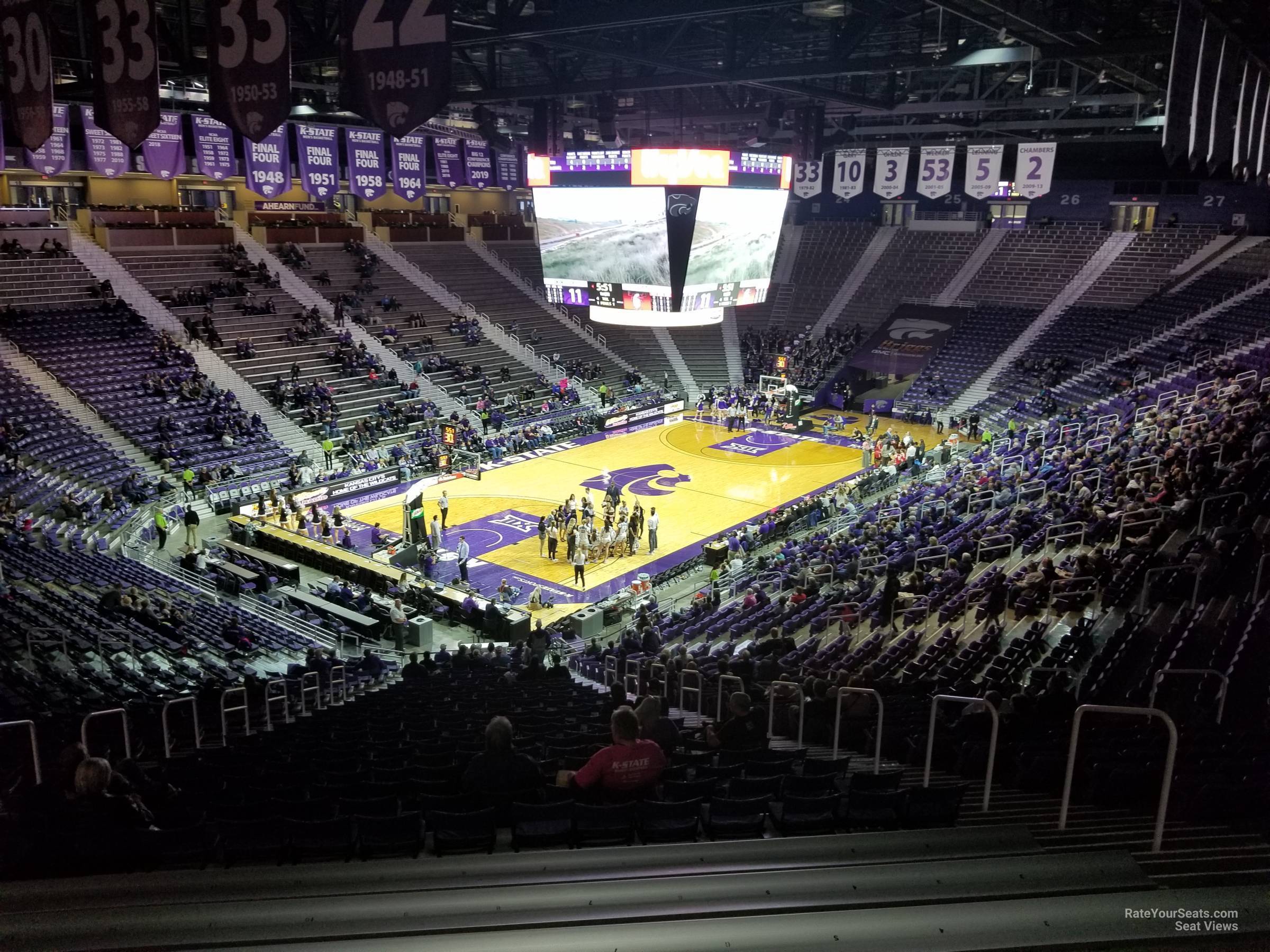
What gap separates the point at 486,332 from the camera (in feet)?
150

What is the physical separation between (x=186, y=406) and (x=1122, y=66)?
1131 inches

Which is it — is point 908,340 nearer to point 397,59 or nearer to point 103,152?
point 103,152

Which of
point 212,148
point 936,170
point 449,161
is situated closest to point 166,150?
point 212,148

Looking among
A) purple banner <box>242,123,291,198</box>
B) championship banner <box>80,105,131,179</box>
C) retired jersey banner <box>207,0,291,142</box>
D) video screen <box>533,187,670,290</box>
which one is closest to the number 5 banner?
video screen <box>533,187,670,290</box>

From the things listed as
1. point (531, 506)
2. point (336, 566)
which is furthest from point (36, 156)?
point (531, 506)

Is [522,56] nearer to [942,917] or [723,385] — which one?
[723,385]

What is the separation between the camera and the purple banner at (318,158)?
2814cm

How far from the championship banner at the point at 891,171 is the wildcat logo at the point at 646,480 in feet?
37.2

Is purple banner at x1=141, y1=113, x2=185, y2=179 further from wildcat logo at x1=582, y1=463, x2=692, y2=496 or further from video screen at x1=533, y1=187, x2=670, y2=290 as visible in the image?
wildcat logo at x1=582, y1=463, x2=692, y2=496

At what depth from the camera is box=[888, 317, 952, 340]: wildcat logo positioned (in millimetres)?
47375

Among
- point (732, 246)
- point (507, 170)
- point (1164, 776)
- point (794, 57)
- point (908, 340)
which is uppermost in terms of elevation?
point (794, 57)

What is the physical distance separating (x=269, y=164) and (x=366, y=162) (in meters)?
2.75

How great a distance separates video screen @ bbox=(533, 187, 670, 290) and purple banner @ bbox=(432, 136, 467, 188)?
19.8ft

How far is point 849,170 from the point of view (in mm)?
31047
